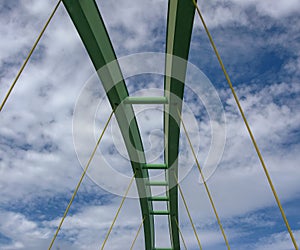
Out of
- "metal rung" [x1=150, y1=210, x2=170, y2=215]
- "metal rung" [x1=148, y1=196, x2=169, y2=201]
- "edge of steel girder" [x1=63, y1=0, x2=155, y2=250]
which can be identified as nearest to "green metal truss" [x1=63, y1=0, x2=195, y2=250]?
"edge of steel girder" [x1=63, y1=0, x2=155, y2=250]

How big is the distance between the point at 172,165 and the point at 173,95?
416 cm

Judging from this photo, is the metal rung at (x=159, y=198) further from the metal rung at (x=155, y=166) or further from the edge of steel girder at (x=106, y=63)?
the metal rung at (x=155, y=166)

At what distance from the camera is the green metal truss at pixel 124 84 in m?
6.39

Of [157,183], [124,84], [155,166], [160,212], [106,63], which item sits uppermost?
[160,212]

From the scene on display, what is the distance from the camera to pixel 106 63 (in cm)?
A: 763

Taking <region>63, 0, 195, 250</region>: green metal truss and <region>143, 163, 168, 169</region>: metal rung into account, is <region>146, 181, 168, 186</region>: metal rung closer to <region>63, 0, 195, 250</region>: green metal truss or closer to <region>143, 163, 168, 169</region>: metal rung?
<region>63, 0, 195, 250</region>: green metal truss

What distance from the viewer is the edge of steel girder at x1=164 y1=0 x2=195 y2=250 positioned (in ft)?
20.8

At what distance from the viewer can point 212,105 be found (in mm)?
7535

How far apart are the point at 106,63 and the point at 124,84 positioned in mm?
1341

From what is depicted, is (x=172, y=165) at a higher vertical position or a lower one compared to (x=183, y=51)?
higher

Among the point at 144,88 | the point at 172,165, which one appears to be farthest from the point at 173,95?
the point at 172,165

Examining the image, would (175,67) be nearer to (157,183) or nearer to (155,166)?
(155,166)

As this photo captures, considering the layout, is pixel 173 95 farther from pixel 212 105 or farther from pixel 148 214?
pixel 148 214

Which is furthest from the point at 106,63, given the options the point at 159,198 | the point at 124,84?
the point at 159,198
